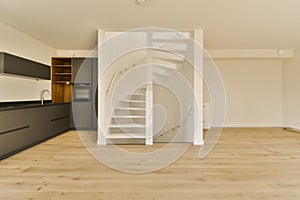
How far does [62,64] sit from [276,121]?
6.86 metres

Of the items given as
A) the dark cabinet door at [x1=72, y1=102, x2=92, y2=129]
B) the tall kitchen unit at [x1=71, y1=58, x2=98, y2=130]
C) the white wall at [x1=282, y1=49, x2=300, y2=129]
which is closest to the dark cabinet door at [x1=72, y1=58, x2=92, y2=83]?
the tall kitchen unit at [x1=71, y1=58, x2=98, y2=130]

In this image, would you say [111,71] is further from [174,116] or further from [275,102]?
[275,102]

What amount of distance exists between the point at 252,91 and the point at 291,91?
3.55 ft

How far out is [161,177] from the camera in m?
3.19

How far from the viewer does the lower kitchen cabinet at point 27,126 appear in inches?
161

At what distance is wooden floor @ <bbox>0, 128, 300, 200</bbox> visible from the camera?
8.67 feet

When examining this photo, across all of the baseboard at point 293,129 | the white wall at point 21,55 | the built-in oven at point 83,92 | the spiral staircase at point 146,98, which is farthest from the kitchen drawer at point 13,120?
the baseboard at point 293,129

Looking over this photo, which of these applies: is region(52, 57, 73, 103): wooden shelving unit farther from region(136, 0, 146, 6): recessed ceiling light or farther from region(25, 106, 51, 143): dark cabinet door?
region(136, 0, 146, 6): recessed ceiling light

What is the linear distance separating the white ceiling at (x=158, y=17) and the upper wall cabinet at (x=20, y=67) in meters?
0.66

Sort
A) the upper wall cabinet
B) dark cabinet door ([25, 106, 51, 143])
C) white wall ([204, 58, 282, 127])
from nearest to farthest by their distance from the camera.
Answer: the upper wall cabinet, dark cabinet door ([25, 106, 51, 143]), white wall ([204, 58, 282, 127])

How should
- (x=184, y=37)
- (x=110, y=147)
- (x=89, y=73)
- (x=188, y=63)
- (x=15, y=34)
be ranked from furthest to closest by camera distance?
1. (x=89, y=73)
2. (x=188, y=63)
3. (x=184, y=37)
4. (x=15, y=34)
5. (x=110, y=147)

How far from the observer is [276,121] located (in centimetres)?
823

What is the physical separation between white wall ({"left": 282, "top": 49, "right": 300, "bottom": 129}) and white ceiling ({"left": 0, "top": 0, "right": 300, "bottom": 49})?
171cm

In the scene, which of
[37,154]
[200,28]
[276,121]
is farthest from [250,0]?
[276,121]
